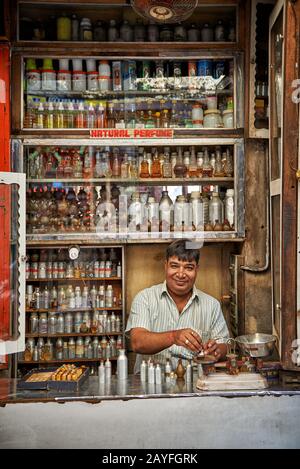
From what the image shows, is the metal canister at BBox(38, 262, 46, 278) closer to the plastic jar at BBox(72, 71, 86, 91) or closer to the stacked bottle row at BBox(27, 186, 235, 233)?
A: the stacked bottle row at BBox(27, 186, 235, 233)

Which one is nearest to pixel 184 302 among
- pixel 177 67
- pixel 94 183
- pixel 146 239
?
pixel 146 239

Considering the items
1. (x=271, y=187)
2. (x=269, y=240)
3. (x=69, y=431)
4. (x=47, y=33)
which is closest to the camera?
(x=69, y=431)

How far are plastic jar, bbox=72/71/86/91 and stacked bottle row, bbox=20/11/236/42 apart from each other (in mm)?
A: 249

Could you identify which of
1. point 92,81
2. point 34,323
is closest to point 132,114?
point 92,81

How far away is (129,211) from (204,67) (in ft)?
4.09

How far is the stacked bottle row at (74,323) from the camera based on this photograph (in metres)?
3.74

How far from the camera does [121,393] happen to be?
2494 millimetres

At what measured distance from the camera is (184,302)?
3.31 m

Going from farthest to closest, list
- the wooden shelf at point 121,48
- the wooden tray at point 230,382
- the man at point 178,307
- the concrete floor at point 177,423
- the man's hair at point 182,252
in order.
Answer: the wooden shelf at point 121,48
the man's hair at point 182,252
the man at point 178,307
the wooden tray at point 230,382
the concrete floor at point 177,423

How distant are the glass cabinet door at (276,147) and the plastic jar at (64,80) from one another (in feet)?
4.94

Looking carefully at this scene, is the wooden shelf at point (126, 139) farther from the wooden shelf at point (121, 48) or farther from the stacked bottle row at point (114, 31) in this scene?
the stacked bottle row at point (114, 31)

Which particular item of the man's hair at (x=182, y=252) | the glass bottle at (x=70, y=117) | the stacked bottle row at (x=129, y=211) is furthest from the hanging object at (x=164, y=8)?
the man's hair at (x=182, y=252)

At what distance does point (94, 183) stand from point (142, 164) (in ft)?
1.33

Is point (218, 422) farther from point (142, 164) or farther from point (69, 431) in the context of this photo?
point (142, 164)
